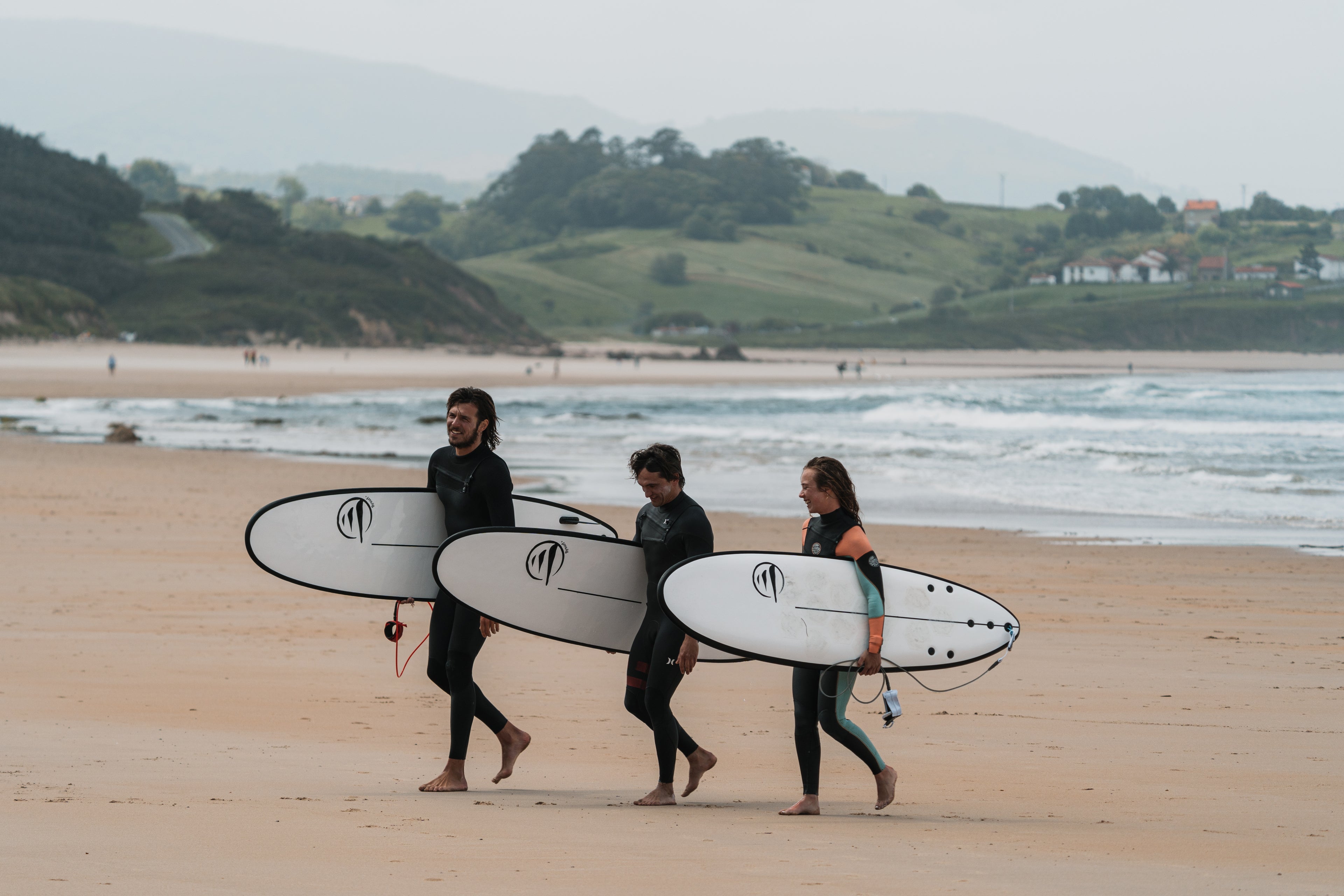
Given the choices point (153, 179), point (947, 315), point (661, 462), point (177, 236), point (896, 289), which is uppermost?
point (153, 179)

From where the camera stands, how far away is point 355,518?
5.11 m

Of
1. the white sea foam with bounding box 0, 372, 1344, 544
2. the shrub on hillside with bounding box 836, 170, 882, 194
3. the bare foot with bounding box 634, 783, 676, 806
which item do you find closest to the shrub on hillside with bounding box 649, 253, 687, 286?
the shrub on hillside with bounding box 836, 170, 882, 194

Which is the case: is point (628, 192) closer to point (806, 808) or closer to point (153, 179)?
point (153, 179)

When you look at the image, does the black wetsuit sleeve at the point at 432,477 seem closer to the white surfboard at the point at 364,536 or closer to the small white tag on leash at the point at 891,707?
the white surfboard at the point at 364,536

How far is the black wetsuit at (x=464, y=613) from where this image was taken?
175 inches

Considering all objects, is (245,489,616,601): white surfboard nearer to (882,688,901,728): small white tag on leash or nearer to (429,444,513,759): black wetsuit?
(429,444,513,759): black wetsuit

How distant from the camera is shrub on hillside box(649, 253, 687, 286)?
125 metres

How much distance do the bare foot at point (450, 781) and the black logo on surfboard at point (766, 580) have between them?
119cm

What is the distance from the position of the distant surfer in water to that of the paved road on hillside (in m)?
78.3

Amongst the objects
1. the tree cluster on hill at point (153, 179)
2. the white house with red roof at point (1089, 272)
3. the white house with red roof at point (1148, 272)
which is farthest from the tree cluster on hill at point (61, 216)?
the white house with red roof at point (1148, 272)

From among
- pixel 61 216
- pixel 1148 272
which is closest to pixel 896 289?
pixel 1148 272

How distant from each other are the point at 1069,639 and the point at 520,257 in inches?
5092

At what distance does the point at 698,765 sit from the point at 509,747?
0.69m

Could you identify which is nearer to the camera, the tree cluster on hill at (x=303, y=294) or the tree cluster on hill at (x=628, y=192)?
the tree cluster on hill at (x=303, y=294)
